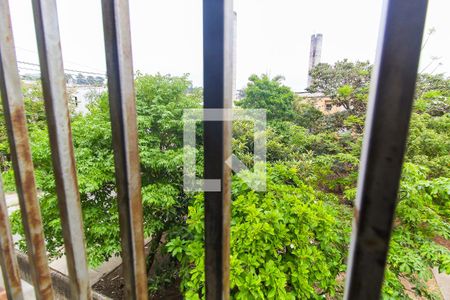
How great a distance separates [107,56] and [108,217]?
3322mm

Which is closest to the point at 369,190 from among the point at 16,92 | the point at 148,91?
the point at 16,92

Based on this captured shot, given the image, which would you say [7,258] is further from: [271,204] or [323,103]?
[323,103]

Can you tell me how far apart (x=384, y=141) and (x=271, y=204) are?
6.64ft

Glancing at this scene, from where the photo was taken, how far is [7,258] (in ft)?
2.08

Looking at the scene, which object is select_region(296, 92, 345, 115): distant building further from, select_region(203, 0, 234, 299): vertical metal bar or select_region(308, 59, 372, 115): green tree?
select_region(203, 0, 234, 299): vertical metal bar

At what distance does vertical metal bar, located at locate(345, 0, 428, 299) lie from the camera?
0.75ft

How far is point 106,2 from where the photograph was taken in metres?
0.35

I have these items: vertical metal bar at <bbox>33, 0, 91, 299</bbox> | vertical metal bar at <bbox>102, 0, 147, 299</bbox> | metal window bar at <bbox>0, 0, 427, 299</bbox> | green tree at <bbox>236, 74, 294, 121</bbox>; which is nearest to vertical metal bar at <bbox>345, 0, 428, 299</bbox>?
metal window bar at <bbox>0, 0, 427, 299</bbox>

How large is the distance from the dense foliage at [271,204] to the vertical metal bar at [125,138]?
1524 millimetres

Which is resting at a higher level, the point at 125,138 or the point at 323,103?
the point at 323,103

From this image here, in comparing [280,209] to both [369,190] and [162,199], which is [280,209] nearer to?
[162,199]

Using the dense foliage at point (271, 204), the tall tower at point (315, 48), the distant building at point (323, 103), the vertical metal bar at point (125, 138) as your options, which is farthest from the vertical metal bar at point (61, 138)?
the tall tower at point (315, 48)

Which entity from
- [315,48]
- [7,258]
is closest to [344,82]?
[315,48]

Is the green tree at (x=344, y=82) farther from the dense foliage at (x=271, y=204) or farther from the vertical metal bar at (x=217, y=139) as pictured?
the vertical metal bar at (x=217, y=139)
